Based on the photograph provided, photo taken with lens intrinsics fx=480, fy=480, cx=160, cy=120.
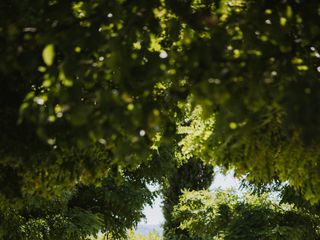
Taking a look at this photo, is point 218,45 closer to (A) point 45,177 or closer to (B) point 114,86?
(B) point 114,86

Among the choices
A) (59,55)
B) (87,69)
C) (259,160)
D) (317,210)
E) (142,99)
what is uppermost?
(87,69)

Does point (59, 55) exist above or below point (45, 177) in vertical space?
above

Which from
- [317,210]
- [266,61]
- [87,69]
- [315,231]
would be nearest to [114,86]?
[87,69]

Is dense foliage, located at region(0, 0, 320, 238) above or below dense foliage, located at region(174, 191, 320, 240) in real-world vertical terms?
above

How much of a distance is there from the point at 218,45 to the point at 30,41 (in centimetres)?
135

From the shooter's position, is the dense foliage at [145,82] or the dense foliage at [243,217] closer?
the dense foliage at [145,82]

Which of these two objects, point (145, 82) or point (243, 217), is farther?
point (243, 217)

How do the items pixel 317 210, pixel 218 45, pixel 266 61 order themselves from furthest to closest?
pixel 317 210, pixel 266 61, pixel 218 45

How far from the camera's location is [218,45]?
2.98 meters

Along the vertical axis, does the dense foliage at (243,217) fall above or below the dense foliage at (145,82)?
below

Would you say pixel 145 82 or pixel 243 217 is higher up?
pixel 145 82

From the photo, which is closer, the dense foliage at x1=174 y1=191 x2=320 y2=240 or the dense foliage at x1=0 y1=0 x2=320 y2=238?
the dense foliage at x1=0 y1=0 x2=320 y2=238

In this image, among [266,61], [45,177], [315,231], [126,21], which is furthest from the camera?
[315,231]

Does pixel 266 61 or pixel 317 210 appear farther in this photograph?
pixel 317 210
